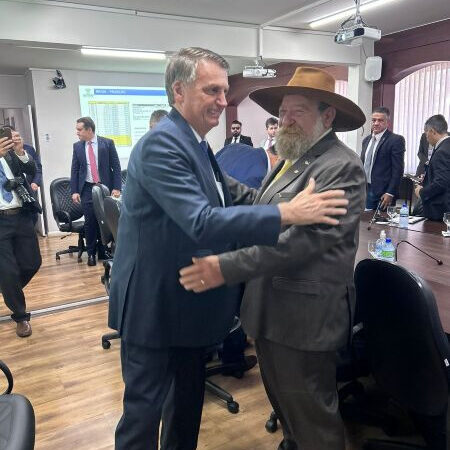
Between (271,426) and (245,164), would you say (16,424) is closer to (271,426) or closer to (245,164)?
(271,426)

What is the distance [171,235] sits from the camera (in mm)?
1349

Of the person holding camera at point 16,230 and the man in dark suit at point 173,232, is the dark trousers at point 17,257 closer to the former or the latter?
the person holding camera at point 16,230

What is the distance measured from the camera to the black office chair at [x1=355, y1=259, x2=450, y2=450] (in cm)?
141

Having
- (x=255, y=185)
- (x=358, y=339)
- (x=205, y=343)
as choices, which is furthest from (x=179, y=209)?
(x=358, y=339)

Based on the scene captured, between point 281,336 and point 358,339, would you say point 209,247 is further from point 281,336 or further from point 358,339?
point 358,339

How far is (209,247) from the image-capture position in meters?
1.42

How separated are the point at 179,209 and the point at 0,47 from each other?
5899 mm

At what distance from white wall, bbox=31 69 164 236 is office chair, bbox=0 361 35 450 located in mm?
6444

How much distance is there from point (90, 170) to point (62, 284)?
151 cm

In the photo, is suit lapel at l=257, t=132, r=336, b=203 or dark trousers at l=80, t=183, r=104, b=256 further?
dark trousers at l=80, t=183, r=104, b=256

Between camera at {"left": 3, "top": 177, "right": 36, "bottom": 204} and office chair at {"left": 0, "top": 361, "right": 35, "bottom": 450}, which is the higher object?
camera at {"left": 3, "top": 177, "right": 36, "bottom": 204}

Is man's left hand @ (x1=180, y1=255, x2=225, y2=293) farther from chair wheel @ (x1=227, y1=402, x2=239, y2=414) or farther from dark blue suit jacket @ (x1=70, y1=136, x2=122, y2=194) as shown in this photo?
dark blue suit jacket @ (x1=70, y1=136, x2=122, y2=194)

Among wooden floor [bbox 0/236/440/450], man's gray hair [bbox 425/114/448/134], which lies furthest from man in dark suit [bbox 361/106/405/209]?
wooden floor [bbox 0/236/440/450]

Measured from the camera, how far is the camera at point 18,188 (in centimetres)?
309
